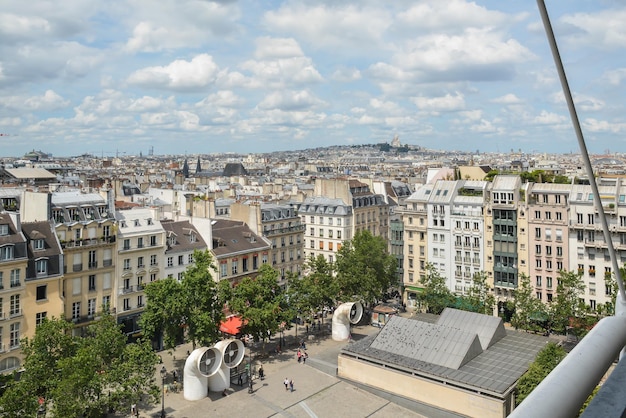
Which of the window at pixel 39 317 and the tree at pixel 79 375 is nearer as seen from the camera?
the tree at pixel 79 375

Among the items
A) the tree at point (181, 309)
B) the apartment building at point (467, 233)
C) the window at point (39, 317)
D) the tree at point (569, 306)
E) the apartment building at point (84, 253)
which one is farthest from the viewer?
the apartment building at point (467, 233)

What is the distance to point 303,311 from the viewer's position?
54.6 m

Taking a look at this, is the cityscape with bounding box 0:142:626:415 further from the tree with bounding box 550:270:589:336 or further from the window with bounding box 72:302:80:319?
the tree with bounding box 550:270:589:336

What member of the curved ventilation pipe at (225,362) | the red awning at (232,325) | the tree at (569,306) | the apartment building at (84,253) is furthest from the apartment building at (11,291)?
the tree at (569,306)

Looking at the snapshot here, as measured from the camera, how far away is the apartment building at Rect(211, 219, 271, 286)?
60312 millimetres

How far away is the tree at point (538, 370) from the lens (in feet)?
115

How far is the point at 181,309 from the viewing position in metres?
42.8

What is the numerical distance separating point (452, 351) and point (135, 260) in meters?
31.2

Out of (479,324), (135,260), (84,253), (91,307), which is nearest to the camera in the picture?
(479,324)

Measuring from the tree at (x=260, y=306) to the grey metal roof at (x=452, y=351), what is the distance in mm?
7090

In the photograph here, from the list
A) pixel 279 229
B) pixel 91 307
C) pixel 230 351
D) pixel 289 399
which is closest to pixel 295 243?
pixel 279 229

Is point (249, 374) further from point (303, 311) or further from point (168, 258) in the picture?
point (168, 258)

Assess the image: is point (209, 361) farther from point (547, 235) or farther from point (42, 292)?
point (547, 235)

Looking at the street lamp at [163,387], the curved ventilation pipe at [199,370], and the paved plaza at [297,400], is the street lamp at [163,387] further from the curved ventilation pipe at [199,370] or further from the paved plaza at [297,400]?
the curved ventilation pipe at [199,370]
